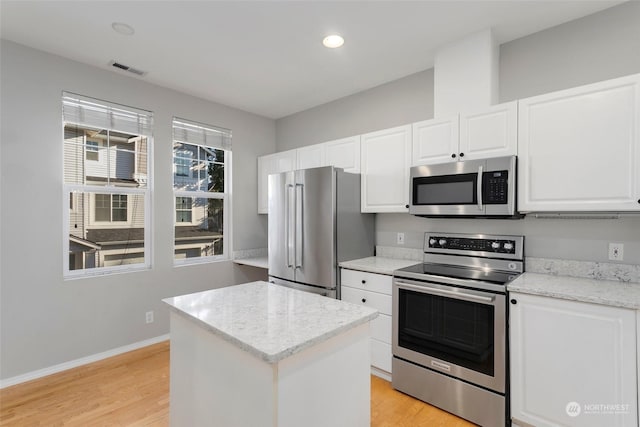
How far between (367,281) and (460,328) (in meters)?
0.80

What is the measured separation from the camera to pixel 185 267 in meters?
3.69

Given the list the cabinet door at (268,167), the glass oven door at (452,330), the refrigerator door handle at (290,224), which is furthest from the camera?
the cabinet door at (268,167)

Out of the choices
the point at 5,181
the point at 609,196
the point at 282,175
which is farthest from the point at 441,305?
the point at 5,181

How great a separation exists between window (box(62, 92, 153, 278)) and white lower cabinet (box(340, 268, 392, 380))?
2.29 metres

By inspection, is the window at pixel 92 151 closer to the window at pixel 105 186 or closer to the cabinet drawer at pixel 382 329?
the window at pixel 105 186

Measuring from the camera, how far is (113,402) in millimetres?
2393

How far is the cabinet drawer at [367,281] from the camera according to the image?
8.62ft

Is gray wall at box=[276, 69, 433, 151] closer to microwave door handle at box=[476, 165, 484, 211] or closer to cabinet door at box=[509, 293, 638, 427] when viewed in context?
microwave door handle at box=[476, 165, 484, 211]

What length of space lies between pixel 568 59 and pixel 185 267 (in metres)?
4.03

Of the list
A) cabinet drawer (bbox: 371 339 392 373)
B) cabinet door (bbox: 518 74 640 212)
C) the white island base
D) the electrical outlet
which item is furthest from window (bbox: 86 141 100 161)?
the electrical outlet

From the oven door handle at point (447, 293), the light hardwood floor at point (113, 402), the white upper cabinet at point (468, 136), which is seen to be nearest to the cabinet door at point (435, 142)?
the white upper cabinet at point (468, 136)

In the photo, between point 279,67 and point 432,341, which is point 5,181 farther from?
point 432,341

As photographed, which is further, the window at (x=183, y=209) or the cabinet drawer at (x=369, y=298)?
the window at (x=183, y=209)

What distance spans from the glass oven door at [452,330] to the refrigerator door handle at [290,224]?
112 centimetres
